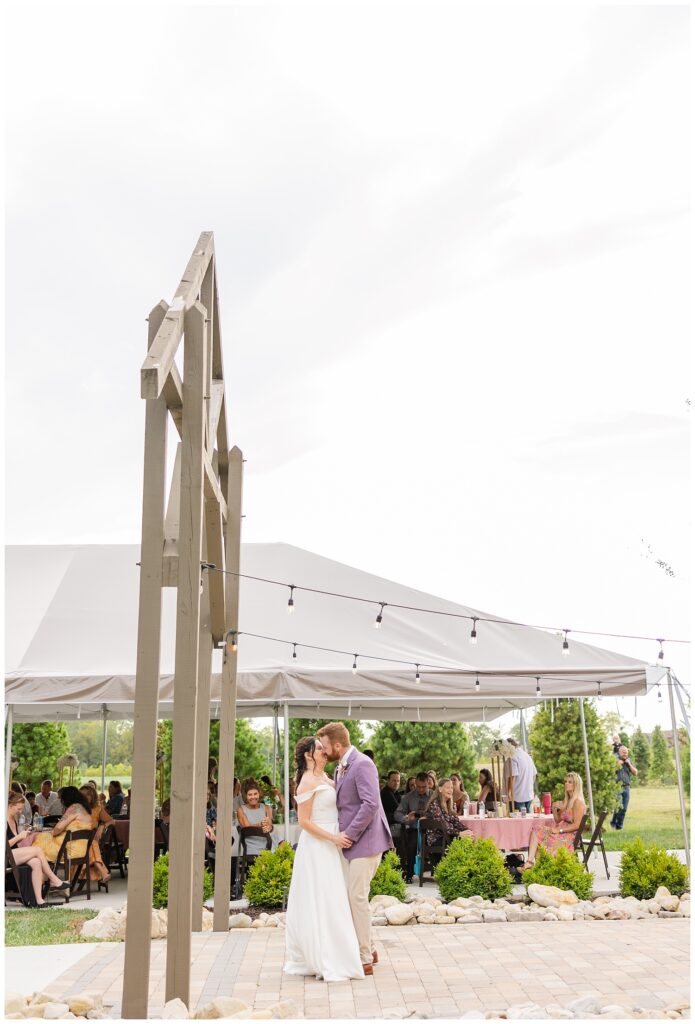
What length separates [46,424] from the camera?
68.1 ft

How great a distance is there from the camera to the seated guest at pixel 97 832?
10211mm

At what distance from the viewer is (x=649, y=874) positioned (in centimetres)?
847

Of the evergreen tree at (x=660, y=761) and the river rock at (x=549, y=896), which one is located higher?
the river rock at (x=549, y=896)

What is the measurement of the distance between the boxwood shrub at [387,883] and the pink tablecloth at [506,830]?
72.1 inches

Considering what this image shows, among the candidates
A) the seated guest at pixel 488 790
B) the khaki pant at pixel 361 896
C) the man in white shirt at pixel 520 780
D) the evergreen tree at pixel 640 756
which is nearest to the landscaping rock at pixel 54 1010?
the khaki pant at pixel 361 896

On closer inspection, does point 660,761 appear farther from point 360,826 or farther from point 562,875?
point 360,826

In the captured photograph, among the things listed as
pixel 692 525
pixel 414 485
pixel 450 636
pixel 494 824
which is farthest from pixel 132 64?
pixel 414 485

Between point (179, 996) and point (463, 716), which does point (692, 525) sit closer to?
point (179, 996)

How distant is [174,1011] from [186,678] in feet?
5.33

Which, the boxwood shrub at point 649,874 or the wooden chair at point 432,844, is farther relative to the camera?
the wooden chair at point 432,844

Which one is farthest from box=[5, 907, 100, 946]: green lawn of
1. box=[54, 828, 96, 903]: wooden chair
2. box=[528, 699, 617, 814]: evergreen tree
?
box=[528, 699, 617, 814]: evergreen tree

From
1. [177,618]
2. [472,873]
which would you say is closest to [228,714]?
[472,873]

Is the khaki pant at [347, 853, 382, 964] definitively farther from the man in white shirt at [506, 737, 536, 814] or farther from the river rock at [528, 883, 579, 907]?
the man in white shirt at [506, 737, 536, 814]

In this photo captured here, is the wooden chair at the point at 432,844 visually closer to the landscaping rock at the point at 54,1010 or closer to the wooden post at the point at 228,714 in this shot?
the wooden post at the point at 228,714
